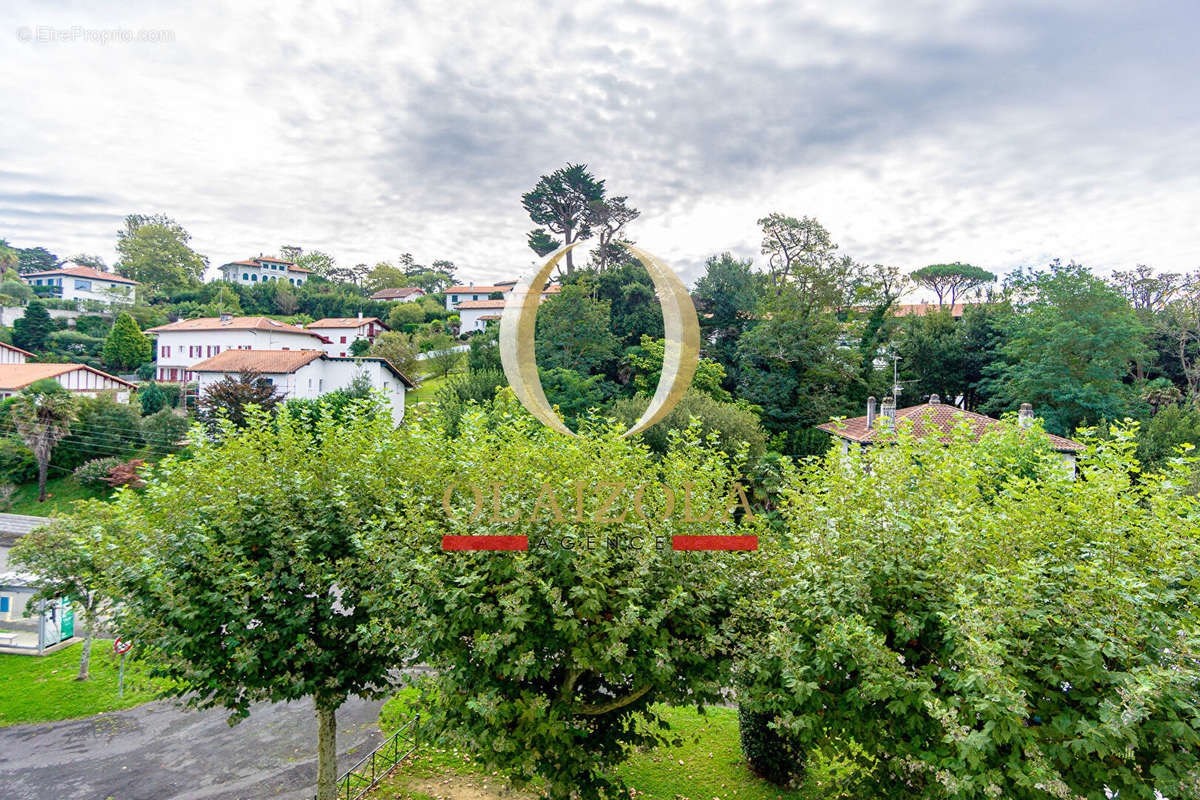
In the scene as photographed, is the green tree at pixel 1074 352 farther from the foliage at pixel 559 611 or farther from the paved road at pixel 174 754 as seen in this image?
the paved road at pixel 174 754

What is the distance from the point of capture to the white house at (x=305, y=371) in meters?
48.8

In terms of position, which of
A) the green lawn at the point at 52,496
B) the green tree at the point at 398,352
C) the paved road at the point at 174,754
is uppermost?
the green tree at the point at 398,352

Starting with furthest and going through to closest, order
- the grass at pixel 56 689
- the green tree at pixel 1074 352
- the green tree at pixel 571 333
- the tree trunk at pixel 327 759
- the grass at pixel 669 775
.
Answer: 1. the green tree at pixel 1074 352
2. the green tree at pixel 571 333
3. the grass at pixel 56 689
4. the grass at pixel 669 775
5. the tree trunk at pixel 327 759

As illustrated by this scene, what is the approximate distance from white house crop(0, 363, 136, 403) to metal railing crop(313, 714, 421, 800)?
1907 inches

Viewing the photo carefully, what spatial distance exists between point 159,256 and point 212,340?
49.4m

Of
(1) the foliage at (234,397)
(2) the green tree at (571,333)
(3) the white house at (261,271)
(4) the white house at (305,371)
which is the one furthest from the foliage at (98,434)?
(3) the white house at (261,271)

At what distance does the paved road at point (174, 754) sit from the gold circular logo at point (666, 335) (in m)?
11.6

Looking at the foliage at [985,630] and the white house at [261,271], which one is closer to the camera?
the foliage at [985,630]

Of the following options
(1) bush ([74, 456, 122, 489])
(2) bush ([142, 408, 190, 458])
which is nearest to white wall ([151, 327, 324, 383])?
(2) bush ([142, 408, 190, 458])

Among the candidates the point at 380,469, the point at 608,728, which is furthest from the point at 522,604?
the point at 380,469

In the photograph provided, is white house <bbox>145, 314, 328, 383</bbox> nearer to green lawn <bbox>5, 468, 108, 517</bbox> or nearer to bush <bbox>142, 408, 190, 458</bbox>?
bush <bbox>142, 408, 190, 458</bbox>

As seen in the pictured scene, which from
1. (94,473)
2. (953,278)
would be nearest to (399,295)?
(94,473)

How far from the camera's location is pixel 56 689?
1870 cm

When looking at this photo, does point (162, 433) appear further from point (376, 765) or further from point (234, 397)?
point (376, 765)
